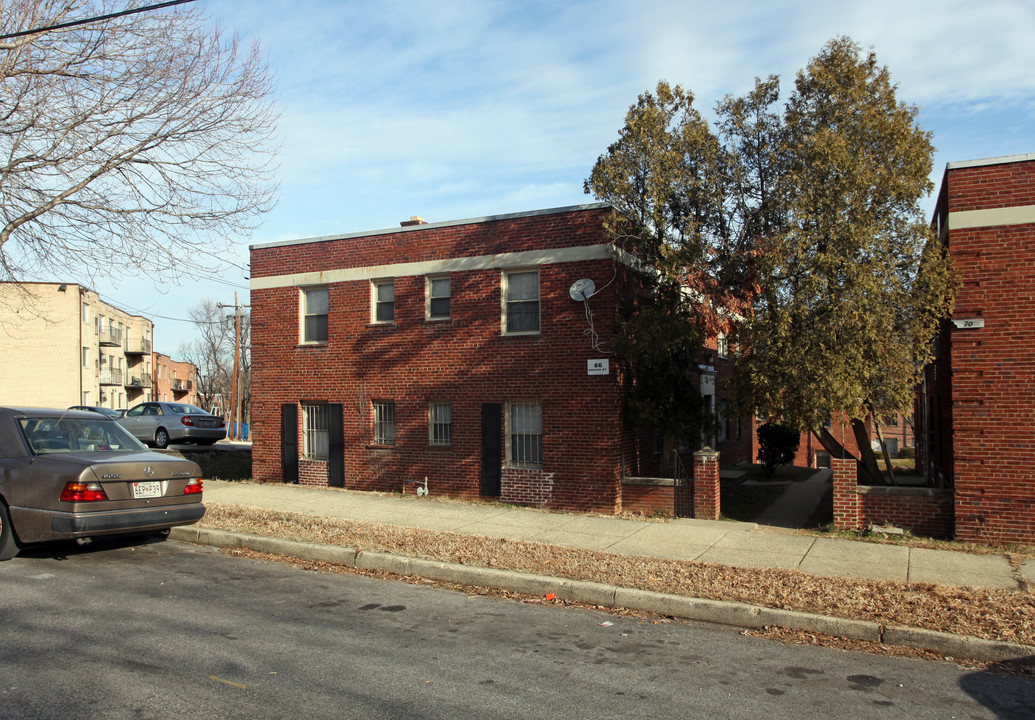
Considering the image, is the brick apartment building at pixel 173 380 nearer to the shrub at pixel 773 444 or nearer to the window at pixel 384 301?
the window at pixel 384 301

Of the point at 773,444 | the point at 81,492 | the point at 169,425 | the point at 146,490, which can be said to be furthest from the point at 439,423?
the point at 169,425

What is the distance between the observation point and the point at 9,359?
5038cm

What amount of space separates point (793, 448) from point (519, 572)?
14827 mm

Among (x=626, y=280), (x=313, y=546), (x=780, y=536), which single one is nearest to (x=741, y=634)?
(x=780, y=536)

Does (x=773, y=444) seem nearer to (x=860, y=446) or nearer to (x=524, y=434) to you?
(x=860, y=446)

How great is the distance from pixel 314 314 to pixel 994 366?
1241 cm

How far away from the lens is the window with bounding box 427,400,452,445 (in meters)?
14.7

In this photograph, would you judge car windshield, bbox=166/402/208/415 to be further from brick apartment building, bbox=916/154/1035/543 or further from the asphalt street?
brick apartment building, bbox=916/154/1035/543

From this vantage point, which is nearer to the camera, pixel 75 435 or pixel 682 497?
pixel 75 435

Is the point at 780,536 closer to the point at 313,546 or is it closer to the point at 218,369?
the point at 313,546

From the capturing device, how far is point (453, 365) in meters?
14.5

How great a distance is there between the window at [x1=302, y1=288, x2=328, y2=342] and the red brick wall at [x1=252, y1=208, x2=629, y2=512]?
0.85ft

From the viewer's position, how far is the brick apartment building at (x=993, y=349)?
1009 cm

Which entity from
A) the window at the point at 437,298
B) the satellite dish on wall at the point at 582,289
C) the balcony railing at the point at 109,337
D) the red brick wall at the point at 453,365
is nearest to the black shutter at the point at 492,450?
the red brick wall at the point at 453,365
